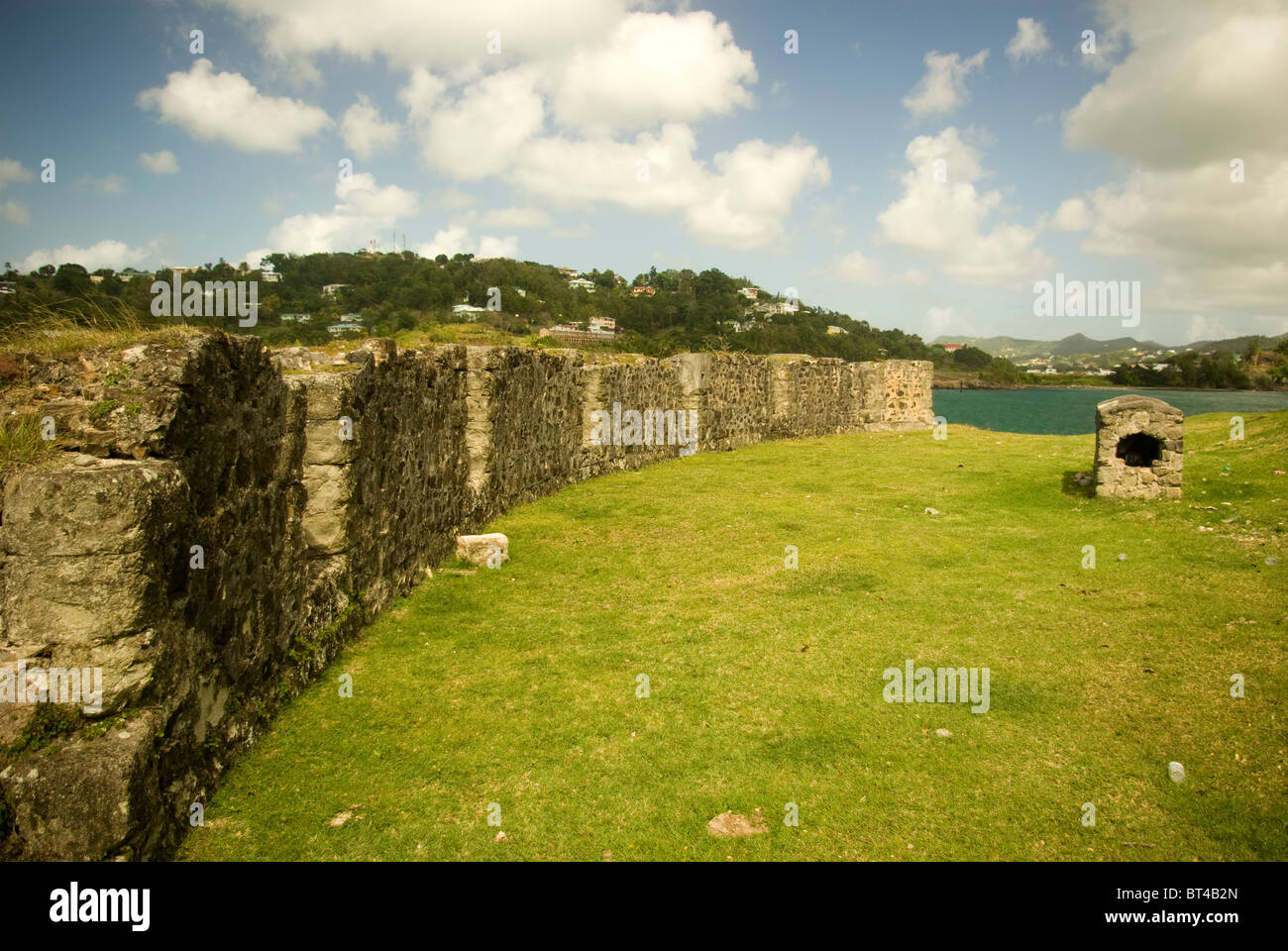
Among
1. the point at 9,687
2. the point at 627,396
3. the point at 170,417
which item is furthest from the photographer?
the point at 627,396

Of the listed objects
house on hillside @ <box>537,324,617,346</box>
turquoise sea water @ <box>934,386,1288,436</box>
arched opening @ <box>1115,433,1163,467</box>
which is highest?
house on hillside @ <box>537,324,617,346</box>

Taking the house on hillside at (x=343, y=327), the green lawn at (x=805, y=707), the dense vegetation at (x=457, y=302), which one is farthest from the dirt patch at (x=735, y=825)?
the house on hillside at (x=343, y=327)

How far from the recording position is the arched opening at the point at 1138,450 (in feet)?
38.1

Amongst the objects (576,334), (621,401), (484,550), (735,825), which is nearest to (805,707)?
(735,825)

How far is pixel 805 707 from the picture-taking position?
5020mm

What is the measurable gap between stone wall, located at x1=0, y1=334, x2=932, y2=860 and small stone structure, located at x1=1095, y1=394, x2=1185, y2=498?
30.8 ft

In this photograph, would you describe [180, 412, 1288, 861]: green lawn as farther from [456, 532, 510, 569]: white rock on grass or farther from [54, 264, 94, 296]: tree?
[54, 264, 94, 296]: tree

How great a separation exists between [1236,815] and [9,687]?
579cm

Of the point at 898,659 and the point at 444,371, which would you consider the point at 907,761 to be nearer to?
the point at 898,659

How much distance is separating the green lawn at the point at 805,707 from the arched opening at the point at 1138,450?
6.86 ft

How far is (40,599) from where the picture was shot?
3.23m

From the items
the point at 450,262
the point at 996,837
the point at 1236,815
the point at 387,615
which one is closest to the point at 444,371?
the point at 387,615

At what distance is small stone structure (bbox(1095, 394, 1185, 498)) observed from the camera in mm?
10250

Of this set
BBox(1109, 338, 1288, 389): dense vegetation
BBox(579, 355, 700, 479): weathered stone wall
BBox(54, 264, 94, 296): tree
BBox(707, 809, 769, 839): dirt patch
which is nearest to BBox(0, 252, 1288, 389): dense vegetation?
BBox(54, 264, 94, 296): tree
